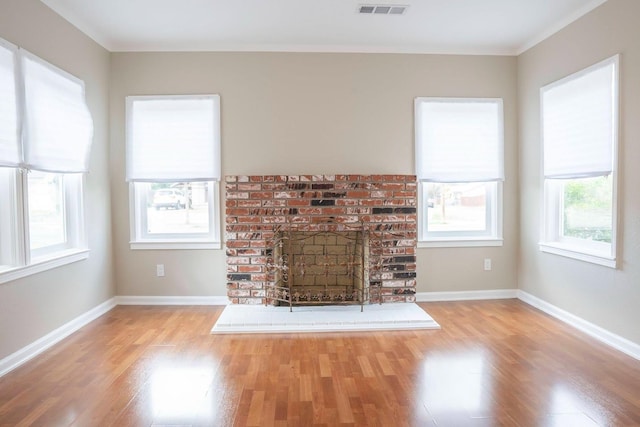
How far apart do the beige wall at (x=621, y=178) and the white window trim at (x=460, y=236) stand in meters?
0.23

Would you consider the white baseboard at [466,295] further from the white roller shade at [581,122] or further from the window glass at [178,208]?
the window glass at [178,208]

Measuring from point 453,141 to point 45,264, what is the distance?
3861 millimetres

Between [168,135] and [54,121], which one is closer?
[54,121]

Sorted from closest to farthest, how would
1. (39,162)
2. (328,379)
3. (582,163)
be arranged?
(328,379) → (39,162) → (582,163)

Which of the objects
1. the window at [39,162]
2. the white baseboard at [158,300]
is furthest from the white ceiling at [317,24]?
the white baseboard at [158,300]

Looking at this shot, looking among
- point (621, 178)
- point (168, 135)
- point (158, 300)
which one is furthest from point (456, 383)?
point (168, 135)

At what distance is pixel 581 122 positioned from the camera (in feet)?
11.9

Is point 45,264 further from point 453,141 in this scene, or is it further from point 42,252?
point 453,141

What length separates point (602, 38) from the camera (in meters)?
3.38

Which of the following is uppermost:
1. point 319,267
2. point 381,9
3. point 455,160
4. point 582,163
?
point 381,9

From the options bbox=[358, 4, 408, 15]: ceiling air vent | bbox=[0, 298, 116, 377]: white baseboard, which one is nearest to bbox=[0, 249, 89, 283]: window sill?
bbox=[0, 298, 116, 377]: white baseboard

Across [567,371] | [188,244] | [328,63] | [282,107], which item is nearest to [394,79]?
[328,63]

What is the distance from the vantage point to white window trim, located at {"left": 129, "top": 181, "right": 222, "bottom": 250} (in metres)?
4.45

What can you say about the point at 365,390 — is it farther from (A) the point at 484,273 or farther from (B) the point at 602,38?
(B) the point at 602,38
